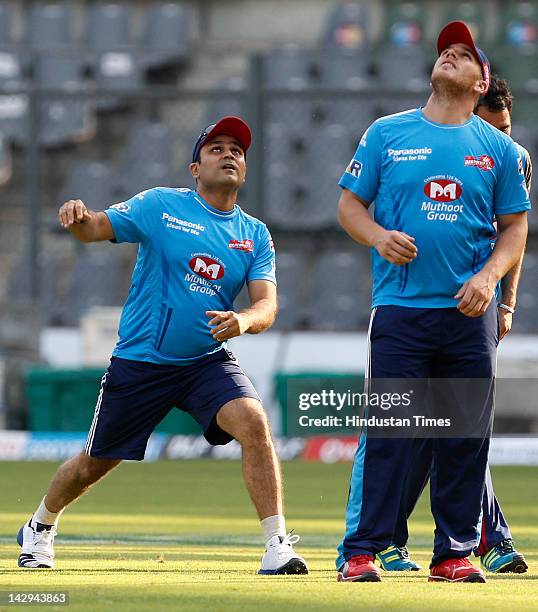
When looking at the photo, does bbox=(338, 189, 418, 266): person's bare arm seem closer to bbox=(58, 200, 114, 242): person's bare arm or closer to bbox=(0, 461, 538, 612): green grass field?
bbox=(58, 200, 114, 242): person's bare arm

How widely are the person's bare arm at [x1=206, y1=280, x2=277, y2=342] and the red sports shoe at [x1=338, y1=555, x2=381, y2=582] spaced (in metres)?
1.07

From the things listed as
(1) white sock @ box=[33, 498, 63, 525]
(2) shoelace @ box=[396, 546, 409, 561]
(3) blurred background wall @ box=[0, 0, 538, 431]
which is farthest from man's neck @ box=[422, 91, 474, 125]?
(3) blurred background wall @ box=[0, 0, 538, 431]

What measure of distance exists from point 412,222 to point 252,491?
1.41m

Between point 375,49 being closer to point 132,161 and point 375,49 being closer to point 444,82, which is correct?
point 132,161

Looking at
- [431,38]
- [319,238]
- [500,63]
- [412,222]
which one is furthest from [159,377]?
[431,38]

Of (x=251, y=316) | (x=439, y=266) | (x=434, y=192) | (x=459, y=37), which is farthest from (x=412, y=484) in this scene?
(x=459, y=37)

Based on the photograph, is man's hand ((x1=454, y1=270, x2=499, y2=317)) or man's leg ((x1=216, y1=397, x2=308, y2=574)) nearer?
man's hand ((x1=454, y1=270, x2=499, y2=317))

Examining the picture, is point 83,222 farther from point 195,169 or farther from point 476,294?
point 476,294

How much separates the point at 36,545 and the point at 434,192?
7.94ft

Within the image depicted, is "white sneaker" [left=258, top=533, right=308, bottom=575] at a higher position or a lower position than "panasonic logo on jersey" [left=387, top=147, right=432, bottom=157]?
lower

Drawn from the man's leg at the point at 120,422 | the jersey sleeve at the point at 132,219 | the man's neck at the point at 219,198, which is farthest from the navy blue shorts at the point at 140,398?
the man's neck at the point at 219,198

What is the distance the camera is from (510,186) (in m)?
6.27

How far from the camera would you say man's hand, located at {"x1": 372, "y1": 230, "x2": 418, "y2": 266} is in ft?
19.8

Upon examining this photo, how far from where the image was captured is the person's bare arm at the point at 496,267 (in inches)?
239
